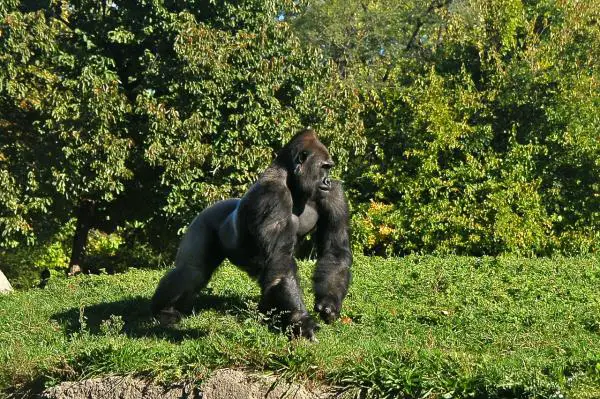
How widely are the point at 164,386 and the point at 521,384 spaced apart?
2159 millimetres

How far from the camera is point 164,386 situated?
545 centimetres

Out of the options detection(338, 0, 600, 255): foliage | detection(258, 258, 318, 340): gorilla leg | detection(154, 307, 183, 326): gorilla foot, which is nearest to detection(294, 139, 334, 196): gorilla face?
detection(258, 258, 318, 340): gorilla leg

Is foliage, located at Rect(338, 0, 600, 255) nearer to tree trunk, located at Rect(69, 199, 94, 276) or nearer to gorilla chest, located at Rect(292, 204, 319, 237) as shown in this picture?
tree trunk, located at Rect(69, 199, 94, 276)

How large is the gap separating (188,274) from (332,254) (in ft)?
4.15

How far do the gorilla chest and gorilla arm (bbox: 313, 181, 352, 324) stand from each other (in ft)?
0.23

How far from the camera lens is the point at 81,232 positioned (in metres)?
17.0

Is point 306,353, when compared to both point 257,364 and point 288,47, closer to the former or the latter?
point 257,364

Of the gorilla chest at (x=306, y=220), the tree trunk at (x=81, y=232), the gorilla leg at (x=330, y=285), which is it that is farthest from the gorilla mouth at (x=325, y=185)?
the tree trunk at (x=81, y=232)

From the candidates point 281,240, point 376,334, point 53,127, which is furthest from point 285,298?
point 53,127

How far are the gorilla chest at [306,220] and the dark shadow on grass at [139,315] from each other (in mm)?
719

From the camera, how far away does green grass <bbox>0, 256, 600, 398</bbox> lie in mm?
4918

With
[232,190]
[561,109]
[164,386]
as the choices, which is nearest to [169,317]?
[164,386]

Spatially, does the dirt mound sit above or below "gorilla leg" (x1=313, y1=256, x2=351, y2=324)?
below

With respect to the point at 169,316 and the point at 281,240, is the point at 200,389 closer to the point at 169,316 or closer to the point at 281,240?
the point at 281,240
